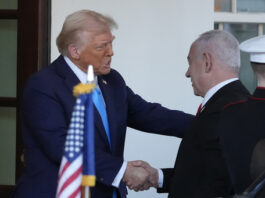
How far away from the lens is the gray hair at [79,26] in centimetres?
371

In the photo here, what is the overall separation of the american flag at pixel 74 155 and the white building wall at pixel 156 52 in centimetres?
251

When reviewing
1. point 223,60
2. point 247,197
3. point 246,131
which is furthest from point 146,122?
point 247,197

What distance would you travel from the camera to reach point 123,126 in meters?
3.90

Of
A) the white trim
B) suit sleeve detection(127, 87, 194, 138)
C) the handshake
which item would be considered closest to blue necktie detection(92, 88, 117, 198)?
the handshake

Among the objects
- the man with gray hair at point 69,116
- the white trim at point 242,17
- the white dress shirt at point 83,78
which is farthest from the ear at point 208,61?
the white trim at point 242,17

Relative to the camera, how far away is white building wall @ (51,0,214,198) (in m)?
5.34

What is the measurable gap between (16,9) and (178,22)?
1.21 meters

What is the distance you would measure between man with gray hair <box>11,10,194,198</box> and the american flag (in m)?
0.73

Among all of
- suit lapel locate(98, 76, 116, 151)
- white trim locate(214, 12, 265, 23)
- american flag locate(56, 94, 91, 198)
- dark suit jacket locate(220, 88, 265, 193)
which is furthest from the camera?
white trim locate(214, 12, 265, 23)

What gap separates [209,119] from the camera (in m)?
3.29

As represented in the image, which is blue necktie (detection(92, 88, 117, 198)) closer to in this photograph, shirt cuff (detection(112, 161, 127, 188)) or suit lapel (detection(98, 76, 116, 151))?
suit lapel (detection(98, 76, 116, 151))

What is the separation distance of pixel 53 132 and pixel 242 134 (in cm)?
101

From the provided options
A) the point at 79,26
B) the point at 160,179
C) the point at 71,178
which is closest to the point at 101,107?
the point at 79,26

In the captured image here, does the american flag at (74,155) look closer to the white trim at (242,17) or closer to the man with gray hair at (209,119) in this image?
the man with gray hair at (209,119)
